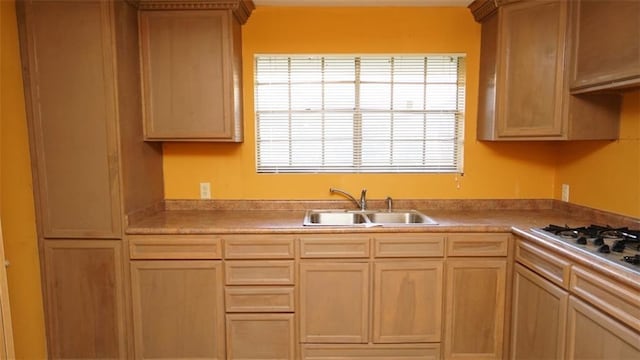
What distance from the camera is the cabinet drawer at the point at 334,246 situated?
84.4 inches

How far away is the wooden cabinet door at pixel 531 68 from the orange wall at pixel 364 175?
32 cm

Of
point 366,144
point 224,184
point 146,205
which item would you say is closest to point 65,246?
point 146,205

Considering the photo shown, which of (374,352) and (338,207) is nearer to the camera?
(374,352)

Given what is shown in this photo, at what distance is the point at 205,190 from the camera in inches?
106

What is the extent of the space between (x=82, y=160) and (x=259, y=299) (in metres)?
1.30

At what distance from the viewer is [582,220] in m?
2.36

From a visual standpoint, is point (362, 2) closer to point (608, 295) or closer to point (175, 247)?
point (175, 247)

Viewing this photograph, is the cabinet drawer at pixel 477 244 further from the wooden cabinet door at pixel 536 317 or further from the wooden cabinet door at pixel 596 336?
the wooden cabinet door at pixel 596 336

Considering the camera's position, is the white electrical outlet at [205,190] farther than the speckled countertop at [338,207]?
Yes

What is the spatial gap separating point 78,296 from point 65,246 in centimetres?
31

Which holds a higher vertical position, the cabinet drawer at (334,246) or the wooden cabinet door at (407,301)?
the cabinet drawer at (334,246)

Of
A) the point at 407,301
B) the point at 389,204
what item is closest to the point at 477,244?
the point at 407,301

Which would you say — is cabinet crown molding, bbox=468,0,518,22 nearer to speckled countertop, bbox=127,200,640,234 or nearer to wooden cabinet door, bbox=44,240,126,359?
speckled countertop, bbox=127,200,640,234

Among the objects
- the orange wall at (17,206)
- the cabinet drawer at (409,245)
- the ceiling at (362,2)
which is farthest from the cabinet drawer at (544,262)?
the orange wall at (17,206)
